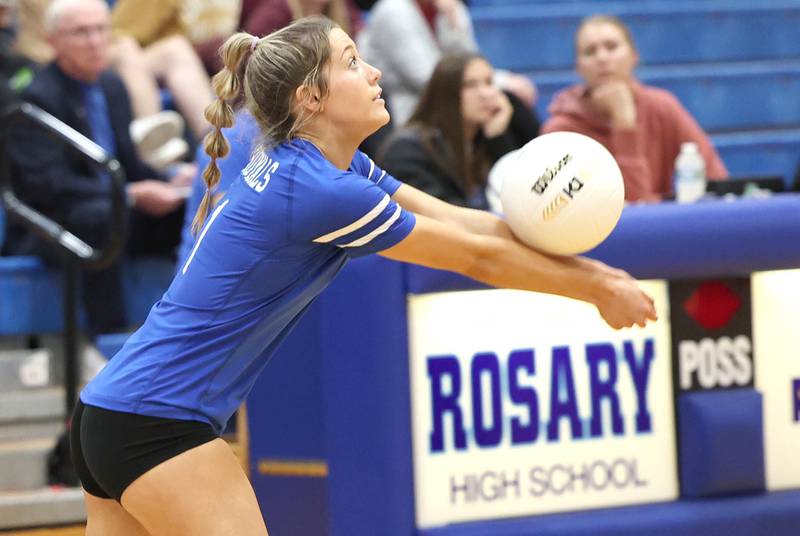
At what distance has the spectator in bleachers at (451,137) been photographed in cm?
464

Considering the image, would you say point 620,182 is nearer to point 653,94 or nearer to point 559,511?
point 559,511

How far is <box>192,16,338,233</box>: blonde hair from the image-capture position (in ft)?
8.28

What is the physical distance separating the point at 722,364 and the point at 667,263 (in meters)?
0.35

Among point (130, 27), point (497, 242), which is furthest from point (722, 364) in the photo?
point (130, 27)

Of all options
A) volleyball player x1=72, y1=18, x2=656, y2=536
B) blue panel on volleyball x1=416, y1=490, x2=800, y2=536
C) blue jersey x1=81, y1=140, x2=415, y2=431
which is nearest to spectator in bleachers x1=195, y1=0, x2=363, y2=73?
blue panel on volleyball x1=416, y1=490, x2=800, y2=536

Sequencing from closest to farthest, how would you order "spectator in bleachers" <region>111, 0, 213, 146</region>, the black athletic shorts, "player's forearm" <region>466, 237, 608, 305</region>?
the black athletic shorts
"player's forearm" <region>466, 237, 608, 305</region>
"spectator in bleachers" <region>111, 0, 213, 146</region>

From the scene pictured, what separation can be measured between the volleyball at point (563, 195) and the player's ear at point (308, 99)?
0.54m

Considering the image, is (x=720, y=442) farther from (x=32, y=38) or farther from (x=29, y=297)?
(x=32, y=38)

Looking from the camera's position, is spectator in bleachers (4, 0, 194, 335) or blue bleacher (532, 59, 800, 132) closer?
spectator in bleachers (4, 0, 194, 335)

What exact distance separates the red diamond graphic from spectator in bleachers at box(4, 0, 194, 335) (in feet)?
7.91

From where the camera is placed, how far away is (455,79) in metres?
4.90

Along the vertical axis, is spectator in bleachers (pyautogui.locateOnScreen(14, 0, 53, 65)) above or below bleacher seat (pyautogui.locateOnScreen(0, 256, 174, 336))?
above

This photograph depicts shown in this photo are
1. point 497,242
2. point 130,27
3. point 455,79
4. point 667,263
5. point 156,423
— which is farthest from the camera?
point 130,27

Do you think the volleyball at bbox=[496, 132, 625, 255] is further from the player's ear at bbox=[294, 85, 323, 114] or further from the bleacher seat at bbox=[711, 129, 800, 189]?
the bleacher seat at bbox=[711, 129, 800, 189]
